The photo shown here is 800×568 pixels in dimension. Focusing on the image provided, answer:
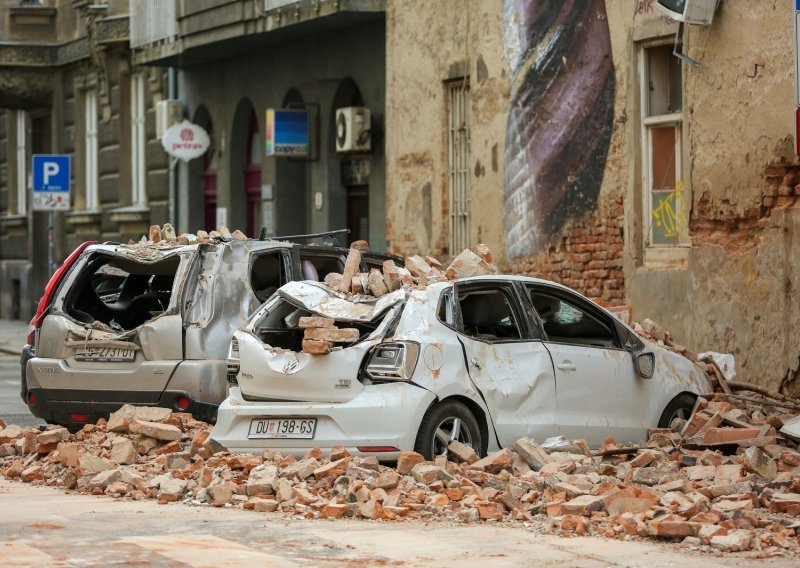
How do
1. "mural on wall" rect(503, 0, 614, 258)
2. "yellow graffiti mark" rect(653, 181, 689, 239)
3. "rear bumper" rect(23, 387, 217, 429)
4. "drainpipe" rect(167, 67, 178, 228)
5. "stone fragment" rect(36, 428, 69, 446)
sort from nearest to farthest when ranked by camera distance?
"stone fragment" rect(36, 428, 69, 446) < "rear bumper" rect(23, 387, 217, 429) < "yellow graffiti mark" rect(653, 181, 689, 239) < "mural on wall" rect(503, 0, 614, 258) < "drainpipe" rect(167, 67, 178, 228)

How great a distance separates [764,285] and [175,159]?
17.6 meters

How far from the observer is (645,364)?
1249 cm

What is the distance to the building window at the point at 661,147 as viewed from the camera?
17.4 metres

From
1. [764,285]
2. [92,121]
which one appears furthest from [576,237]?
[92,121]

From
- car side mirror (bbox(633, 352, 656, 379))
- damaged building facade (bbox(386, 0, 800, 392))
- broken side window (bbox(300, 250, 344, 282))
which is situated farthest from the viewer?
damaged building facade (bbox(386, 0, 800, 392))

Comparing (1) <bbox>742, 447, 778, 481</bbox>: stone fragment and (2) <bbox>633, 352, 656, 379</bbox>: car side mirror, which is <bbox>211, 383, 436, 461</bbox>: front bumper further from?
(2) <bbox>633, 352, 656, 379</bbox>: car side mirror

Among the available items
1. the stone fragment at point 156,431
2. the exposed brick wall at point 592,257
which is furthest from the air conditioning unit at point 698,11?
the stone fragment at point 156,431

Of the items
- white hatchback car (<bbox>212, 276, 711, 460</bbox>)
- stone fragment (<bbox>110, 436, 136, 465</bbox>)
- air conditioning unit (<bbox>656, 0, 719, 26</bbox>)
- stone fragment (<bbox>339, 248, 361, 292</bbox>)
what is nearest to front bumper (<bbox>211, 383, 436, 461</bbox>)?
white hatchback car (<bbox>212, 276, 711, 460</bbox>)

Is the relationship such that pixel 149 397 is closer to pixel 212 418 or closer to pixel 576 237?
pixel 212 418

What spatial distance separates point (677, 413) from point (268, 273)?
3.26 meters

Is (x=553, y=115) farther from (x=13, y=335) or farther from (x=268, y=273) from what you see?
(x=13, y=335)

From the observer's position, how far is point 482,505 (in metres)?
9.70

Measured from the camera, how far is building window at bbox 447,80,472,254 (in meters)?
21.3

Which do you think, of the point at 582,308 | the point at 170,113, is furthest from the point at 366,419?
the point at 170,113
